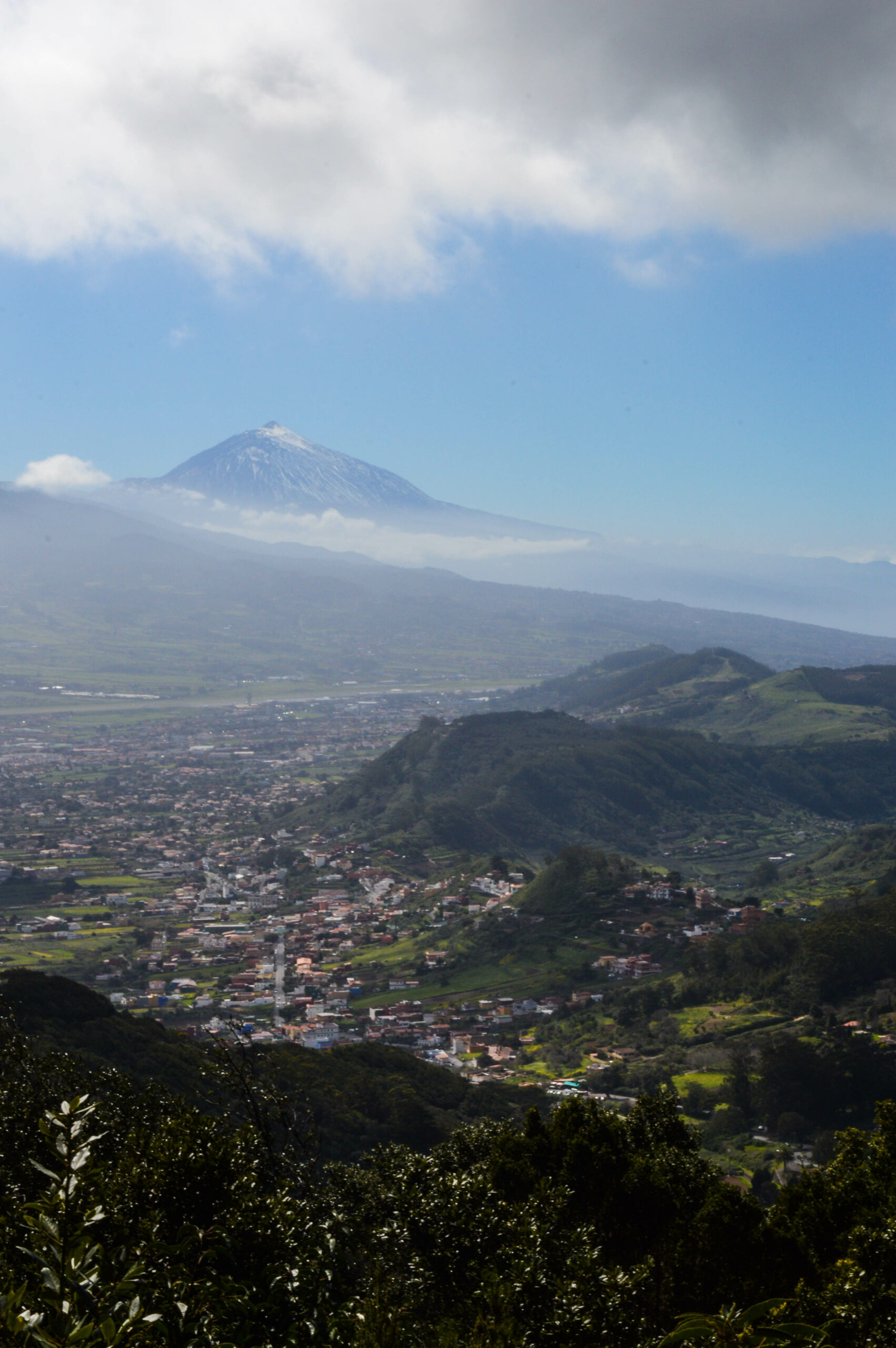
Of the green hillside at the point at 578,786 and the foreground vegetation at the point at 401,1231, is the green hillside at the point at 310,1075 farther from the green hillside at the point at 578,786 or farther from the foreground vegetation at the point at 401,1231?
the green hillside at the point at 578,786

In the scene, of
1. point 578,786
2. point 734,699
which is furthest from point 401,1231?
point 734,699

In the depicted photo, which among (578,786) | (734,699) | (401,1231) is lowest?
(578,786)

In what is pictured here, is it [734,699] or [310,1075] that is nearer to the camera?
[310,1075]

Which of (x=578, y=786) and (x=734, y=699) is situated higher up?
(x=734, y=699)

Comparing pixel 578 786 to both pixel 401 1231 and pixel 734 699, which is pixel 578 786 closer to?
pixel 734 699

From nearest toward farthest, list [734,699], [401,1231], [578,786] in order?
[401,1231] → [578,786] → [734,699]

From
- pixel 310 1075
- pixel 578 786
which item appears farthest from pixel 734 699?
pixel 310 1075

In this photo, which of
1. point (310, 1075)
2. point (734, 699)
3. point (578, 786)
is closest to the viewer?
point (310, 1075)

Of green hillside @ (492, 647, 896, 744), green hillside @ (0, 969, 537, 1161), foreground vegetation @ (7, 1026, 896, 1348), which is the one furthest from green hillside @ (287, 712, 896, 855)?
foreground vegetation @ (7, 1026, 896, 1348)

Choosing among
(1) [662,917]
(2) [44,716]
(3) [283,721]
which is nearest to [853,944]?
(1) [662,917]

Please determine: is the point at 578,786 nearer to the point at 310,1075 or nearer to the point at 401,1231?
the point at 310,1075
